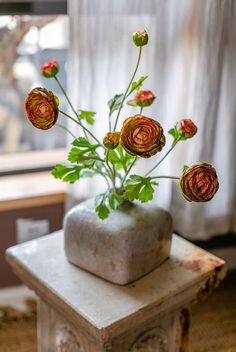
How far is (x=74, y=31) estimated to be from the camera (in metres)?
1.42

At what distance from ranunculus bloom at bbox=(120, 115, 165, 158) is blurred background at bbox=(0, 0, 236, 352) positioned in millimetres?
500

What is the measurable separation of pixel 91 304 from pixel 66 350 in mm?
199

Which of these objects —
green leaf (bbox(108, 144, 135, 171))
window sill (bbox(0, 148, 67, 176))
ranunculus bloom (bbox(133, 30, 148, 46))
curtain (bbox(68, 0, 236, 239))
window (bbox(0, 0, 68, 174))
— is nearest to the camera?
ranunculus bloom (bbox(133, 30, 148, 46))

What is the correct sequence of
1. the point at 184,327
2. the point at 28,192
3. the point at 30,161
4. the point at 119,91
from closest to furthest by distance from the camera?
1. the point at 184,327
2. the point at 119,91
3. the point at 28,192
4. the point at 30,161

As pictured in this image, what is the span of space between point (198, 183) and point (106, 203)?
0.26 meters

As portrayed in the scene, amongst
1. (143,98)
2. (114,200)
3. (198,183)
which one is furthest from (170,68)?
(198,183)

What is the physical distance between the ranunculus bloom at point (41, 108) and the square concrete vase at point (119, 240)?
0.26m

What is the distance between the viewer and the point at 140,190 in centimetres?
113

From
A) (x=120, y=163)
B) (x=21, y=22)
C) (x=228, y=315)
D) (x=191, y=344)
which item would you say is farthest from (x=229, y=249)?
(x=21, y=22)

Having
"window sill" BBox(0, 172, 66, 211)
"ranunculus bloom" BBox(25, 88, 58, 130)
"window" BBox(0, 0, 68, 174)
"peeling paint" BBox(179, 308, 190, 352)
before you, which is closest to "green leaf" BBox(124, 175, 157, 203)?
"ranunculus bloom" BBox(25, 88, 58, 130)

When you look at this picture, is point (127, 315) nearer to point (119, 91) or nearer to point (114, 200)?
point (114, 200)

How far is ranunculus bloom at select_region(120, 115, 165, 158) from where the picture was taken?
98cm

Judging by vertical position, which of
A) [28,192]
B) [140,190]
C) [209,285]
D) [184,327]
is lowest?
[184,327]

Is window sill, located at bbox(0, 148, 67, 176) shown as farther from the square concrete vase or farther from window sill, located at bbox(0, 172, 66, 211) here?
the square concrete vase
